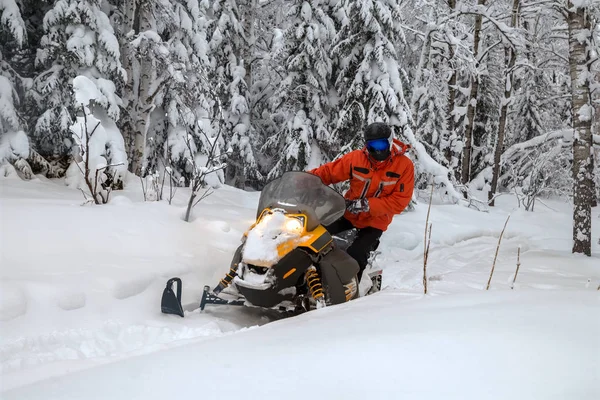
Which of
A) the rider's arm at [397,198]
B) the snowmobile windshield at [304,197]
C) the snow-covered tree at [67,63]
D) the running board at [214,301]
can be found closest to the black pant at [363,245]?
the rider's arm at [397,198]

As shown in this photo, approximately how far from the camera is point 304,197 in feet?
13.6

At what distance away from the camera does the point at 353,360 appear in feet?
5.77

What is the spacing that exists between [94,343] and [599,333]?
10.0ft

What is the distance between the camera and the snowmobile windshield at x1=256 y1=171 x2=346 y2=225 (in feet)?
13.3

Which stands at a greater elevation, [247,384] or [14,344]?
[247,384]

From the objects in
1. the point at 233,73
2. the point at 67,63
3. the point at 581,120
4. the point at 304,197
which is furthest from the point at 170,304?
the point at 233,73

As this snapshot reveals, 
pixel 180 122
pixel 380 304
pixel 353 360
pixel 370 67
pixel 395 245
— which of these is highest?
pixel 370 67

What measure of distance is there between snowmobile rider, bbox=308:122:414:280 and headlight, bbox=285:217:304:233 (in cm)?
84

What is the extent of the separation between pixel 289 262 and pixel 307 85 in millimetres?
11167

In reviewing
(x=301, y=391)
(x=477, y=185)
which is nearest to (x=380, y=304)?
(x=301, y=391)

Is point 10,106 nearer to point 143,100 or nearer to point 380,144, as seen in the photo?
point 143,100

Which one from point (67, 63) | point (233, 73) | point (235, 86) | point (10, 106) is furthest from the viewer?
point (233, 73)

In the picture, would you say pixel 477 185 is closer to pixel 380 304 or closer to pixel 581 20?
pixel 581 20

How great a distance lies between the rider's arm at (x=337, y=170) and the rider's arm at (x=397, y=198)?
51 cm
